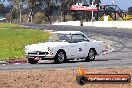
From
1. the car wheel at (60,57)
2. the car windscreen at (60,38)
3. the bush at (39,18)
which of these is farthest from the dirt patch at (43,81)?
the bush at (39,18)

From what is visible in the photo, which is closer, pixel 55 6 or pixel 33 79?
pixel 33 79

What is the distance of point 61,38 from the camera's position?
69.1ft

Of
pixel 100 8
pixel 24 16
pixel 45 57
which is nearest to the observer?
pixel 45 57

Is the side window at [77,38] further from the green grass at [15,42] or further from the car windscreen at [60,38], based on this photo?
the green grass at [15,42]

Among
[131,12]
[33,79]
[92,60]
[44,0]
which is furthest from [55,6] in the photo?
[33,79]

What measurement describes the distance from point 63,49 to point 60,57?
1.25 ft

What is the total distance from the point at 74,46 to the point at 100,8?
79.5 metres

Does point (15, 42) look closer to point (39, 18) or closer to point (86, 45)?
point (86, 45)

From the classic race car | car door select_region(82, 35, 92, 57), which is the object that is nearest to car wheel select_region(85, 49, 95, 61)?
the classic race car

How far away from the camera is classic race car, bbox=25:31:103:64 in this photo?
19906 millimetres

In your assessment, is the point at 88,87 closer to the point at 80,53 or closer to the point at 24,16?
the point at 80,53

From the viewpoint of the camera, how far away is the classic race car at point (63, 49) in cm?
1991

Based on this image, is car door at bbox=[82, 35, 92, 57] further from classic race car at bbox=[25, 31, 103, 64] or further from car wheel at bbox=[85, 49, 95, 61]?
car wheel at bbox=[85, 49, 95, 61]

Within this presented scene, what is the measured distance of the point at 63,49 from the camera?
20312 mm
